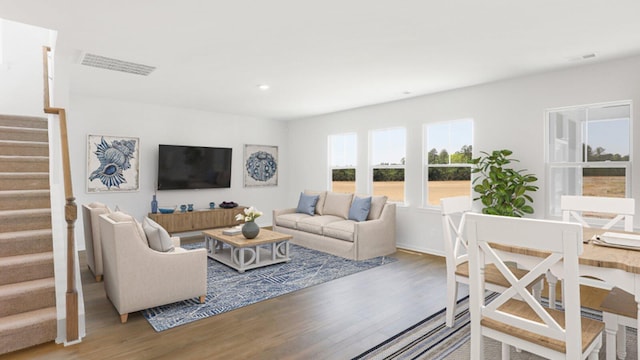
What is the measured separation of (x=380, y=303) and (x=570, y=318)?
1.98m

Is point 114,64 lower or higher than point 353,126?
higher

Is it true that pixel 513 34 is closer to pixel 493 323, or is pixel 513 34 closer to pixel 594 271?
pixel 594 271

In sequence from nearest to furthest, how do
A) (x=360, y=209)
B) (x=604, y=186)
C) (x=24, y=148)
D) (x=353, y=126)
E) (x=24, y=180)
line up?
1. (x=24, y=180)
2. (x=604, y=186)
3. (x=24, y=148)
4. (x=360, y=209)
5. (x=353, y=126)

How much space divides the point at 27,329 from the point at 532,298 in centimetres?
331

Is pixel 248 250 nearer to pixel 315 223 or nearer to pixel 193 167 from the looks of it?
pixel 315 223

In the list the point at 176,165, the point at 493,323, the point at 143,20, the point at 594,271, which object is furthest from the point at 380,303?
the point at 176,165

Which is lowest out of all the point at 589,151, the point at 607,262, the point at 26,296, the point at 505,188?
the point at 26,296

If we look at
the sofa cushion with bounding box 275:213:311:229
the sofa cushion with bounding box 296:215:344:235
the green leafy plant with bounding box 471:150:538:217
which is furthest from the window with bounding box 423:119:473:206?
the sofa cushion with bounding box 275:213:311:229

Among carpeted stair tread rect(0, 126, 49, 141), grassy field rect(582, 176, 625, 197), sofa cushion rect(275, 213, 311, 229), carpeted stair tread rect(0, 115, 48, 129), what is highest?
carpeted stair tread rect(0, 115, 48, 129)

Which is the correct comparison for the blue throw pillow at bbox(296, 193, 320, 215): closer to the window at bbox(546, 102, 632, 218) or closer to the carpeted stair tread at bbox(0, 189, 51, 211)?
the window at bbox(546, 102, 632, 218)

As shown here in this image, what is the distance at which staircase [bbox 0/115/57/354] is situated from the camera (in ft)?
8.27

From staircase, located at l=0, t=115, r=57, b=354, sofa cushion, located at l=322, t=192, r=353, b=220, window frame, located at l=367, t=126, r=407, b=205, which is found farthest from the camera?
sofa cushion, located at l=322, t=192, r=353, b=220

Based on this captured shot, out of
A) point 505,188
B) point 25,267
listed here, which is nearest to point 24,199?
point 25,267

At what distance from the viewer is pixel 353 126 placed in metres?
6.68
